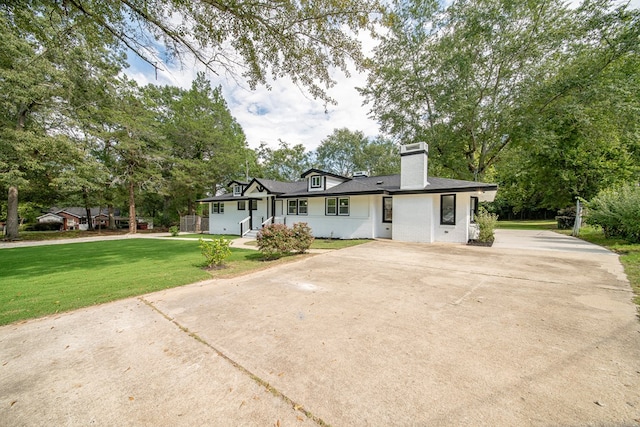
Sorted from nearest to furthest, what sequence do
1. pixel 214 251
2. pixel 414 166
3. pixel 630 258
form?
pixel 214 251 < pixel 630 258 < pixel 414 166

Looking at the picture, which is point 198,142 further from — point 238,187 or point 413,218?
point 413,218

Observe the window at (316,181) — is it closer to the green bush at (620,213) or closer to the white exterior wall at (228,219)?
the white exterior wall at (228,219)

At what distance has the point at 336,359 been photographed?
2.57 meters

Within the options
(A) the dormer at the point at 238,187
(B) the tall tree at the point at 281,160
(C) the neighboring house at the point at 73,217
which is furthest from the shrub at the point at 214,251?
(C) the neighboring house at the point at 73,217

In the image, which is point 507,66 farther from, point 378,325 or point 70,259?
point 70,259

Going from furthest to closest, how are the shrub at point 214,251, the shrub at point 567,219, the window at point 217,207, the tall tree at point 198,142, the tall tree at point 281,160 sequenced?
1. the tall tree at point 281,160
2. the tall tree at point 198,142
3. the window at point 217,207
4. the shrub at point 567,219
5. the shrub at point 214,251

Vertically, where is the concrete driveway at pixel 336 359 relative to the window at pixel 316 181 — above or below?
below

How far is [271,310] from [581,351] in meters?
3.92

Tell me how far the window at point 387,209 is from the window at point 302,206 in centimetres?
496

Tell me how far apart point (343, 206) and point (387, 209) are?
2500 millimetres

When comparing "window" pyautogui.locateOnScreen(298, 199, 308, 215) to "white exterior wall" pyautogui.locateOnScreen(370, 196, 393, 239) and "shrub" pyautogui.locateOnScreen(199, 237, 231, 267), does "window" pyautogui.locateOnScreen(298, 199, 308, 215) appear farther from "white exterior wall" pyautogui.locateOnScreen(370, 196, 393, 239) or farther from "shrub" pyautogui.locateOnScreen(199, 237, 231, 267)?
"shrub" pyautogui.locateOnScreen(199, 237, 231, 267)

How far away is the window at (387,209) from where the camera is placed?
13476 millimetres

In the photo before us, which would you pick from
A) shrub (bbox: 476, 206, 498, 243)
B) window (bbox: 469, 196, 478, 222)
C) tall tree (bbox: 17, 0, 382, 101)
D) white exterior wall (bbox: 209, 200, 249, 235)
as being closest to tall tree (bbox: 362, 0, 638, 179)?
window (bbox: 469, 196, 478, 222)

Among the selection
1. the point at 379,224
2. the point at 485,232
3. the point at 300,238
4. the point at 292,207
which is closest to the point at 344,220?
the point at 379,224
